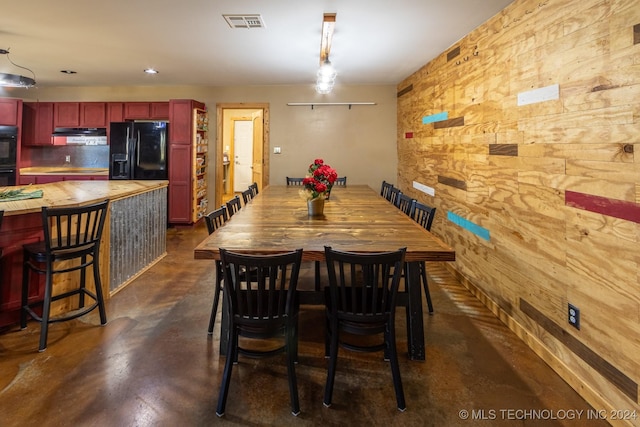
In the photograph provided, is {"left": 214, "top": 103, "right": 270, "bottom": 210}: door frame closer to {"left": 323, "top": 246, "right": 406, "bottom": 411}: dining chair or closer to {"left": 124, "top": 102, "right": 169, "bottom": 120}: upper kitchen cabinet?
{"left": 124, "top": 102, "right": 169, "bottom": 120}: upper kitchen cabinet

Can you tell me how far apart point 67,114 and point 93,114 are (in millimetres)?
460

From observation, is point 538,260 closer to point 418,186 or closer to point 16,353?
point 418,186

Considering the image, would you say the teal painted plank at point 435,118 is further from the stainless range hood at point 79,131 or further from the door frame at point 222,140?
the stainless range hood at point 79,131

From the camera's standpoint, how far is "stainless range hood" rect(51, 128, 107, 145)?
603 centimetres

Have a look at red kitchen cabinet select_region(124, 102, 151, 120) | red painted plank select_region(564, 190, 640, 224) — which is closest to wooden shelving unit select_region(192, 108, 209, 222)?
red kitchen cabinet select_region(124, 102, 151, 120)

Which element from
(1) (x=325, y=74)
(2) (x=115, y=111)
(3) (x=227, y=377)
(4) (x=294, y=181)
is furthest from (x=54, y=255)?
(2) (x=115, y=111)

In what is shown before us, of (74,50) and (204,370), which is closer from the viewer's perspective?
(204,370)

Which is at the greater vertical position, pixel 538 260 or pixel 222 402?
pixel 538 260

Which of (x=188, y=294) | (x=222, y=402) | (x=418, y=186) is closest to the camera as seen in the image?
(x=222, y=402)

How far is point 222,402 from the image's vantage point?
1.71m

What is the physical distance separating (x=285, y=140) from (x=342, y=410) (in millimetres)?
5102

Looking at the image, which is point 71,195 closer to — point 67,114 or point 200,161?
point 200,161

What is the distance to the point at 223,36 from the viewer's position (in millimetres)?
3531

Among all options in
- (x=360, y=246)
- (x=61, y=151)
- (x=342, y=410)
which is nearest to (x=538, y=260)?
(x=360, y=246)
